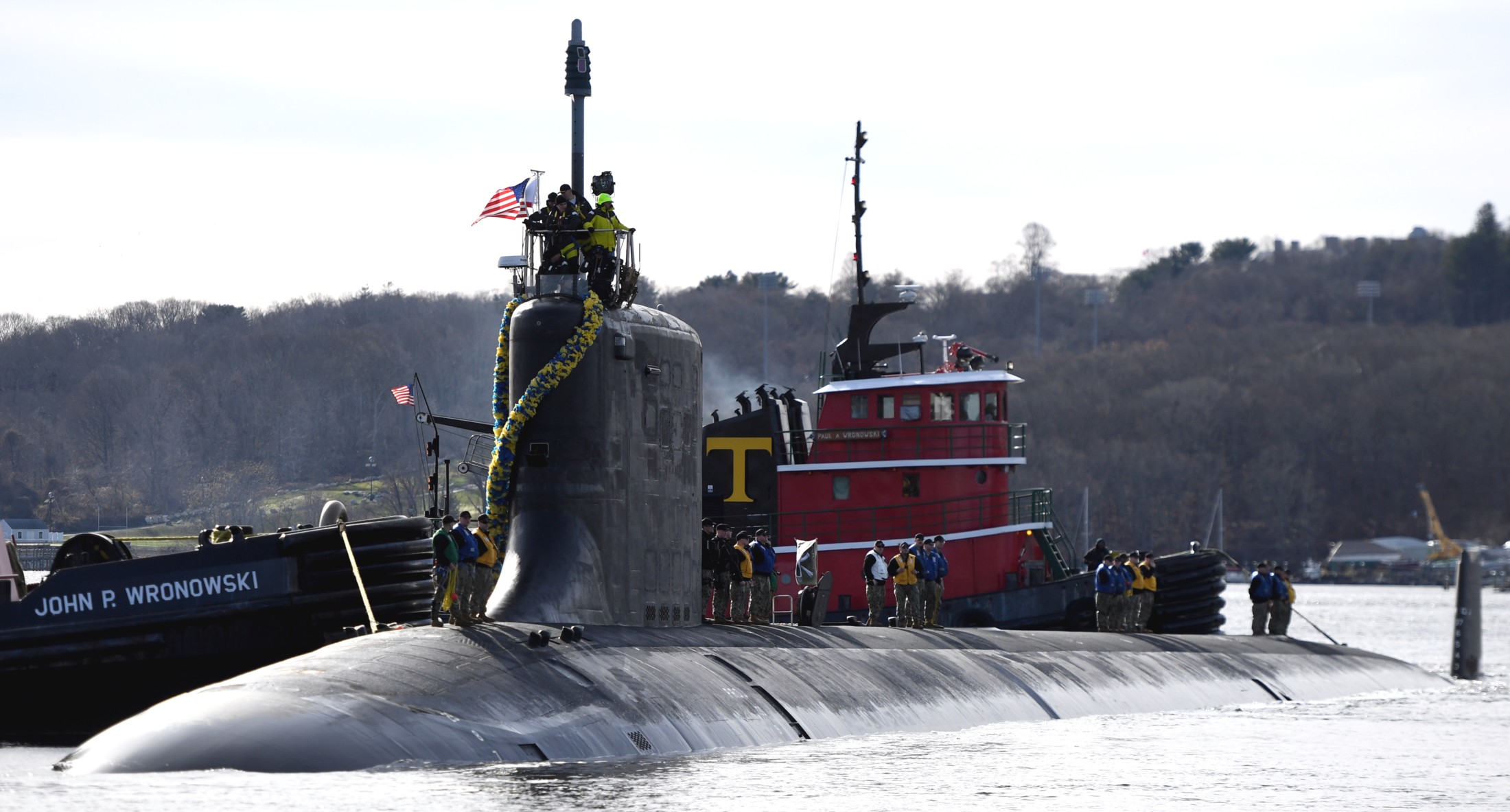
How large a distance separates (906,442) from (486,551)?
16871 mm

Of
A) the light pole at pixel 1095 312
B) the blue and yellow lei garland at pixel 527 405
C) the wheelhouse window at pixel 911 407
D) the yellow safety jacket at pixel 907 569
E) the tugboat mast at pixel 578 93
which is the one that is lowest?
the yellow safety jacket at pixel 907 569

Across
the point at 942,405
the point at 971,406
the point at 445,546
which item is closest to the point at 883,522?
the point at 942,405

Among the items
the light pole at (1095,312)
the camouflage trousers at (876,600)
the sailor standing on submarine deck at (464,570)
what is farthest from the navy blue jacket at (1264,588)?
the light pole at (1095,312)

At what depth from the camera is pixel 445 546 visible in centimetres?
1759

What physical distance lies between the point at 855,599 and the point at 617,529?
1564 centimetres

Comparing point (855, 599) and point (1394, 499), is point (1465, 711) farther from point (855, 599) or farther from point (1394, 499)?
point (1394, 499)

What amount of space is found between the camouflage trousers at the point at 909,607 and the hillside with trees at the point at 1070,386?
28.2 feet

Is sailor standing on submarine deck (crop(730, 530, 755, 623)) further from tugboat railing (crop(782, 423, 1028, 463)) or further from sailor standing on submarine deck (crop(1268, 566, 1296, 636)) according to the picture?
sailor standing on submarine deck (crop(1268, 566, 1296, 636))

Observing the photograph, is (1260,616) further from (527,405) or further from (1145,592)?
(527,405)

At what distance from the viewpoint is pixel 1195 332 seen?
451 ft

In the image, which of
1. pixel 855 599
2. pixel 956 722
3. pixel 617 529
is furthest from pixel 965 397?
pixel 617 529

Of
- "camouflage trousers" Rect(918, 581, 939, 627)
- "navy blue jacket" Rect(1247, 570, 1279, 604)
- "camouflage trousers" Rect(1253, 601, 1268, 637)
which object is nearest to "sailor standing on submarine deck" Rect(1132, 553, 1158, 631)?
"camouflage trousers" Rect(1253, 601, 1268, 637)

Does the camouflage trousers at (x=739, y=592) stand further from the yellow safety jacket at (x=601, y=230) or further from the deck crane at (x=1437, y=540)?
the deck crane at (x=1437, y=540)

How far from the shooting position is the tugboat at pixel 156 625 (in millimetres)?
21969
